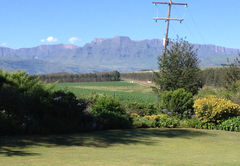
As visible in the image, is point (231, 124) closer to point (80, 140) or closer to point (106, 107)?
point (106, 107)

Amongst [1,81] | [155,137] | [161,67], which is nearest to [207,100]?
[155,137]

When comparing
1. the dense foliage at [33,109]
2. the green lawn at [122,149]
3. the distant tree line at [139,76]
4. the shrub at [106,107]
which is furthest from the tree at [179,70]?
the distant tree line at [139,76]

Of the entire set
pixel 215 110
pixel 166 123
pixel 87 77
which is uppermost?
pixel 87 77

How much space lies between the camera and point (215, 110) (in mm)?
14625

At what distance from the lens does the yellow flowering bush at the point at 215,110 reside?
48.0ft

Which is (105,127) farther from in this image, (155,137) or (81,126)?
(155,137)

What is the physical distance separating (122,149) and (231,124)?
26.1ft

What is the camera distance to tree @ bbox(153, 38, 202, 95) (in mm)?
21297

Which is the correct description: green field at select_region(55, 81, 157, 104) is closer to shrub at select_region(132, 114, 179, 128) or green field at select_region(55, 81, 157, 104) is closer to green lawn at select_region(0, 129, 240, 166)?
shrub at select_region(132, 114, 179, 128)

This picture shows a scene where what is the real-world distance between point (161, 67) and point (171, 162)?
1629cm

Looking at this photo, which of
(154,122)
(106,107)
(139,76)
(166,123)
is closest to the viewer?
(154,122)

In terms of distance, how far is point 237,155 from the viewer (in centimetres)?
871

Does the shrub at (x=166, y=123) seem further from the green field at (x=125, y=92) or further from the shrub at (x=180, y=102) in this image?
the green field at (x=125, y=92)

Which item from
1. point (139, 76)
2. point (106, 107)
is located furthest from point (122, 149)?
point (139, 76)
